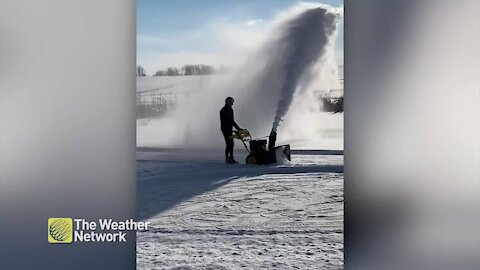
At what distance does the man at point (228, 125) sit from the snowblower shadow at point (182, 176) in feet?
0.21

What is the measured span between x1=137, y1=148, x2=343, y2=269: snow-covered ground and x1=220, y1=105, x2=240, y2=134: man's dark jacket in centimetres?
14

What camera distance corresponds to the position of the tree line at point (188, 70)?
104 inches

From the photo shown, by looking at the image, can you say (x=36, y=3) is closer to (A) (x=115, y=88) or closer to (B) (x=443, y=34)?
(A) (x=115, y=88)

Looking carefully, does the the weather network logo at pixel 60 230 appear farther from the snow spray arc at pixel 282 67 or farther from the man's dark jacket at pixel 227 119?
the snow spray arc at pixel 282 67

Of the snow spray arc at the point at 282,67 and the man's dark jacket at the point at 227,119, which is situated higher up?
the snow spray arc at the point at 282,67

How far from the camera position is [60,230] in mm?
2719

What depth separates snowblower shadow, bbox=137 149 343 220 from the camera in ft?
8.75

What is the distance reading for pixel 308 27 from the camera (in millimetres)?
2627

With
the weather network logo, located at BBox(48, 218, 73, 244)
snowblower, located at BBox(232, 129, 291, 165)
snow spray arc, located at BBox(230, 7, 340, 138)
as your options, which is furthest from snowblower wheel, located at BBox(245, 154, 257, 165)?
the weather network logo, located at BBox(48, 218, 73, 244)

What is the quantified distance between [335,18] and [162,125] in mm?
1155

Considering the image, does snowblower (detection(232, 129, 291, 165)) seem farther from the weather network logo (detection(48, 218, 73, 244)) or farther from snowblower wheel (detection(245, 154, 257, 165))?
the weather network logo (detection(48, 218, 73, 244))

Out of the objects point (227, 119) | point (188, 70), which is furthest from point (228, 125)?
point (188, 70)

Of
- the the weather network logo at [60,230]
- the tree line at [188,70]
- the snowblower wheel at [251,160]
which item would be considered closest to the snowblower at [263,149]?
the snowblower wheel at [251,160]

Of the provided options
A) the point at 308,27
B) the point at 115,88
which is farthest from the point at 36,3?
the point at 308,27
